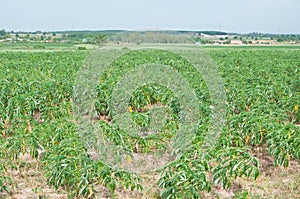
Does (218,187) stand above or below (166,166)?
below

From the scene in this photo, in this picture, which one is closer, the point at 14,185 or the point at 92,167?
the point at 92,167

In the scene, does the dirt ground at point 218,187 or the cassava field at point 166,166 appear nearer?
the cassava field at point 166,166

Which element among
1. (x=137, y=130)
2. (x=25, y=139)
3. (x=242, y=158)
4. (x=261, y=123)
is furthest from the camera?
(x=137, y=130)

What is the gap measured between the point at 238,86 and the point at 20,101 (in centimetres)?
619

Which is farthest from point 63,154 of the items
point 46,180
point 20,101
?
point 20,101

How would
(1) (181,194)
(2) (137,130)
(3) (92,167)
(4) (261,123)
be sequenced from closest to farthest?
(1) (181,194) < (3) (92,167) < (4) (261,123) < (2) (137,130)

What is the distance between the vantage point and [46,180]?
5508mm

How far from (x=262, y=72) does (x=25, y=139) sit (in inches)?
494

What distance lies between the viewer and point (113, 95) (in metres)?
9.76

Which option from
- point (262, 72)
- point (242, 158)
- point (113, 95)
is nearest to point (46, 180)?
point (242, 158)

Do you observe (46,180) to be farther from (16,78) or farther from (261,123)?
(16,78)

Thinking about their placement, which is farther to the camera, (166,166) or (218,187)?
(166,166)

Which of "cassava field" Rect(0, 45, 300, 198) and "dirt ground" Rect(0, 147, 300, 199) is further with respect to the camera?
"dirt ground" Rect(0, 147, 300, 199)

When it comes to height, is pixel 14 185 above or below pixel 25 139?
below
